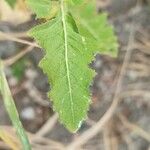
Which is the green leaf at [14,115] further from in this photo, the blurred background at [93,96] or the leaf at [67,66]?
the blurred background at [93,96]

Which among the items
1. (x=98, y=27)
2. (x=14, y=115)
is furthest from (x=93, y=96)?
(x=14, y=115)

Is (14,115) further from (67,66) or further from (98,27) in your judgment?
(98,27)

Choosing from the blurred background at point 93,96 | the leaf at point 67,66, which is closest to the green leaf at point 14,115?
the leaf at point 67,66

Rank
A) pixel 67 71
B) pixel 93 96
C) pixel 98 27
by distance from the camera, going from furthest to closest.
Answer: pixel 93 96 → pixel 98 27 → pixel 67 71

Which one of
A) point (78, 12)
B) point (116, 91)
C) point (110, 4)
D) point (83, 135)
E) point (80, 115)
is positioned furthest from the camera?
point (110, 4)

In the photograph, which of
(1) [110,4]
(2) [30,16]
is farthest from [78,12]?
(1) [110,4]

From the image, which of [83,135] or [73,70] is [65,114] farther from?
[83,135]
